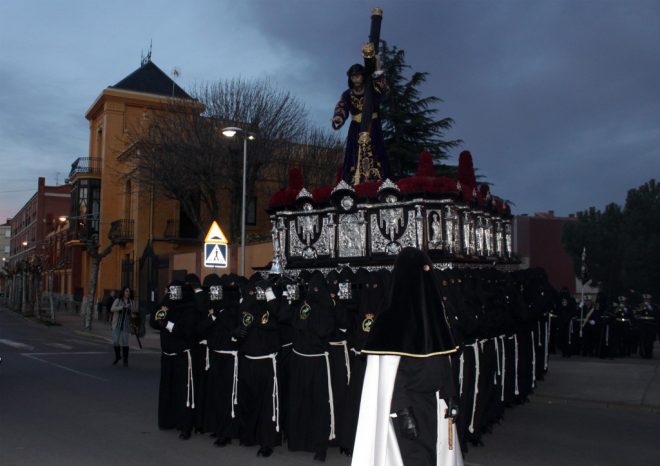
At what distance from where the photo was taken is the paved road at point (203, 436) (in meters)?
7.55

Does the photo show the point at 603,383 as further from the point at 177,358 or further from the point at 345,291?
the point at 177,358

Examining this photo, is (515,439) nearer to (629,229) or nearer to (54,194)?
(629,229)

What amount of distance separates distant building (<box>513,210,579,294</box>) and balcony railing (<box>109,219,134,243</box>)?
82.8 feet

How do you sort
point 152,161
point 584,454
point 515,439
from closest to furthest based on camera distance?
point 584,454, point 515,439, point 152,161

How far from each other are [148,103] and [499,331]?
33624mm

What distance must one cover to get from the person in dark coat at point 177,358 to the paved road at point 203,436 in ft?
0.84

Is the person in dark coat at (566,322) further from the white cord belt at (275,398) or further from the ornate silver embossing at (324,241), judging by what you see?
the white cord belt at (275,398)

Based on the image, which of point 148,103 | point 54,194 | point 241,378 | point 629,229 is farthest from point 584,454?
point 54,194

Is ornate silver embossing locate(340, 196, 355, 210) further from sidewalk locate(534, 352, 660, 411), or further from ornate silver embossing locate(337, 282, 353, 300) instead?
sidewalk locate(534, 352, 660, 411)

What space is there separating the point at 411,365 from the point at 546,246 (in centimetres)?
4452

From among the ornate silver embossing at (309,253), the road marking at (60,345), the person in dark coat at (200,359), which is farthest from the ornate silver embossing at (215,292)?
the road marking at (60,345)

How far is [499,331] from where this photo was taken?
944cm

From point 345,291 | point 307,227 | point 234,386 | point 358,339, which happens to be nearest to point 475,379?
point 358,339

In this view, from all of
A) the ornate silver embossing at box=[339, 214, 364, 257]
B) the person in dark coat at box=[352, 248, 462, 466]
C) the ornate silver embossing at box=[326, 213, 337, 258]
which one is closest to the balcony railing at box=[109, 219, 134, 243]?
the ornate silver embossing at box=[326, 213, 337, 258]
